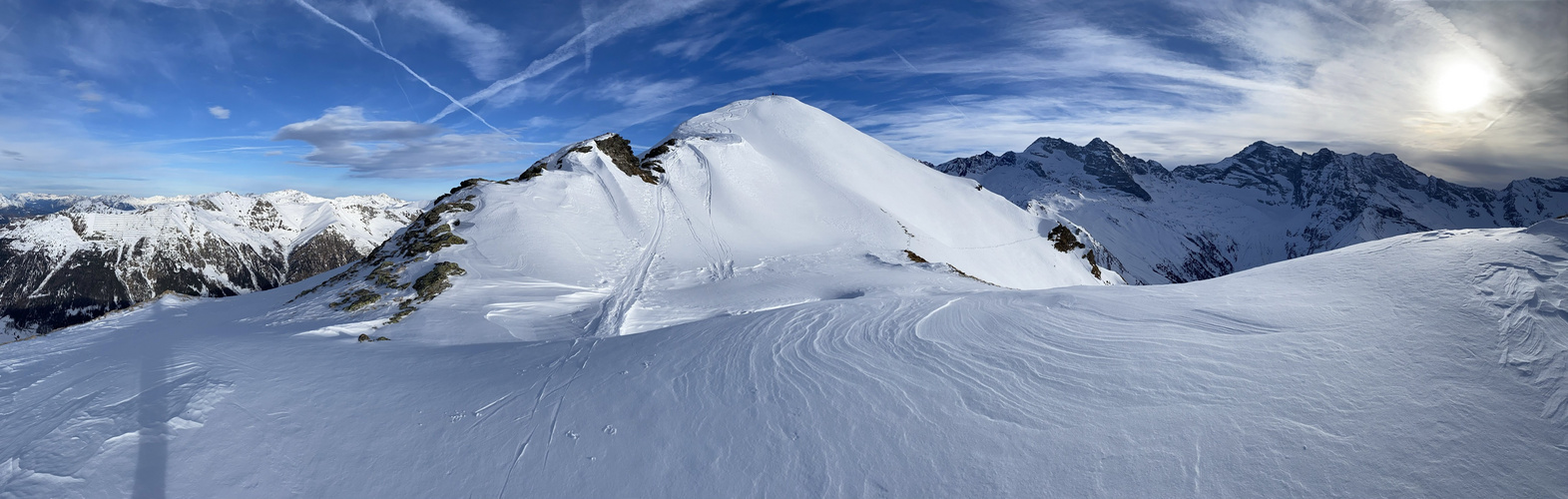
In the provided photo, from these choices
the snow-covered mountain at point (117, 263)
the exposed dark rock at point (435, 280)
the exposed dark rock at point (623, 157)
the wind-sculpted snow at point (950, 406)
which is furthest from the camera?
the snow-covered mountain at point (117, 263)

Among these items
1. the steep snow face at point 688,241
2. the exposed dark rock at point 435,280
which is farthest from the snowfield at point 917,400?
the exposed dark rock at point 435,280

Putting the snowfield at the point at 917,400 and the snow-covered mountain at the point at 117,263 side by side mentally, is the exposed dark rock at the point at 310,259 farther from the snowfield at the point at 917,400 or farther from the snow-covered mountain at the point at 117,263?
the snowfield at the point at 917,400

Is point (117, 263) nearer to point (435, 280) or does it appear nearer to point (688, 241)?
point (688, 241)

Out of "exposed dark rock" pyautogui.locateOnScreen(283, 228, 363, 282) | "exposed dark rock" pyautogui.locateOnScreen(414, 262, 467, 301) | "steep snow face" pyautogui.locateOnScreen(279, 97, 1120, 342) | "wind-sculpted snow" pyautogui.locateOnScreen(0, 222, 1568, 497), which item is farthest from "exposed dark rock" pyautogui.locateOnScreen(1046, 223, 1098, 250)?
"exposed dark rock" pyautogui.locateOnScreen(283, 228, 363, 282)

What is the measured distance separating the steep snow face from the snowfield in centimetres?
477

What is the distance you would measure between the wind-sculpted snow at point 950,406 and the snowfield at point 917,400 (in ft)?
0.10

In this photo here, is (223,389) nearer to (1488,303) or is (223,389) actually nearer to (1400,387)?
(1400,387)

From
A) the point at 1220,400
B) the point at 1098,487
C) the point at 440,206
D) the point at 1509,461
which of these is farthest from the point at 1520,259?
the point at 440,206

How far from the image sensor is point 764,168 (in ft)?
136

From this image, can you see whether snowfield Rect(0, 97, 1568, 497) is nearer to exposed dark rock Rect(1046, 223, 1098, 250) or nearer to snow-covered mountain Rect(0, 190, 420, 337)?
exposed dark rock Rect(1046, 223, 1098, 250)

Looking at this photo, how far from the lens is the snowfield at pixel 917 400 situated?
436cm

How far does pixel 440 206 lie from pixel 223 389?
20622mm

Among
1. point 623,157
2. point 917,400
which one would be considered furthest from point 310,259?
point 917,400

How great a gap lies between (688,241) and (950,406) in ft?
76.0
